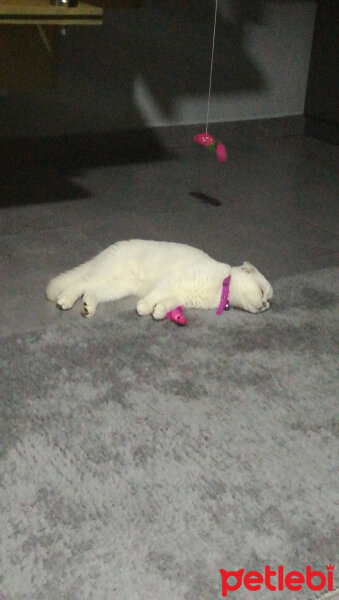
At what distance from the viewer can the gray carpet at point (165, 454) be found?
43.3 inches

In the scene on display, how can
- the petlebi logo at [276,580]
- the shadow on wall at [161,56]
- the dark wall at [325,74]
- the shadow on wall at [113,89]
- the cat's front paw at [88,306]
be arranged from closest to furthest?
1. the petlebi logo at [276,580]
2. the cat's front paw at [88,306]
3. the shadow on wall at [113,89]
4. the shadow on wall at [161,56]
5. the dark wall at [325,74]

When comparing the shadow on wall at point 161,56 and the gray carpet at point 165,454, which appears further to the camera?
the shadow on wall at point 161,56

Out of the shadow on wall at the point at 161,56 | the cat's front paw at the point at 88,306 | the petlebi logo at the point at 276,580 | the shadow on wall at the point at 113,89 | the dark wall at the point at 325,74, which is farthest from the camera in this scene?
the dark wall at the point at 325,74

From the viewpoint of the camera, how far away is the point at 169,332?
1748 mm

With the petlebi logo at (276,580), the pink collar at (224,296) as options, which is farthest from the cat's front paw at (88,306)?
the petlebi logo at (276,580)

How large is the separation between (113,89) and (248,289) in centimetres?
148


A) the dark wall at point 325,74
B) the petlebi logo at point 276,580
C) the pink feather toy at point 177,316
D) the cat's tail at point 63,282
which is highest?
the dark wall at point 325,74

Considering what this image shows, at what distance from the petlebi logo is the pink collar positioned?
794mm

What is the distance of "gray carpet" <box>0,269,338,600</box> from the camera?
3.61 ft

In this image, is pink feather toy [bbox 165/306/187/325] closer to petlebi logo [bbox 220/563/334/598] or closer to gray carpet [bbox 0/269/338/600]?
gray carpet [bbox 0/269/338/600]

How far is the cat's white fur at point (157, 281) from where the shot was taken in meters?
1.76

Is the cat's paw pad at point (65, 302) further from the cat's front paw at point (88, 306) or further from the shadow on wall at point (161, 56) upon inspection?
the shadow on wall at point (161, 56)

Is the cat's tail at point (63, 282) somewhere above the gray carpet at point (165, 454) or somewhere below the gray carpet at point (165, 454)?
above

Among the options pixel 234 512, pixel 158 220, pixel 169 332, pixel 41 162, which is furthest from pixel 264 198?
pixel 234 512
